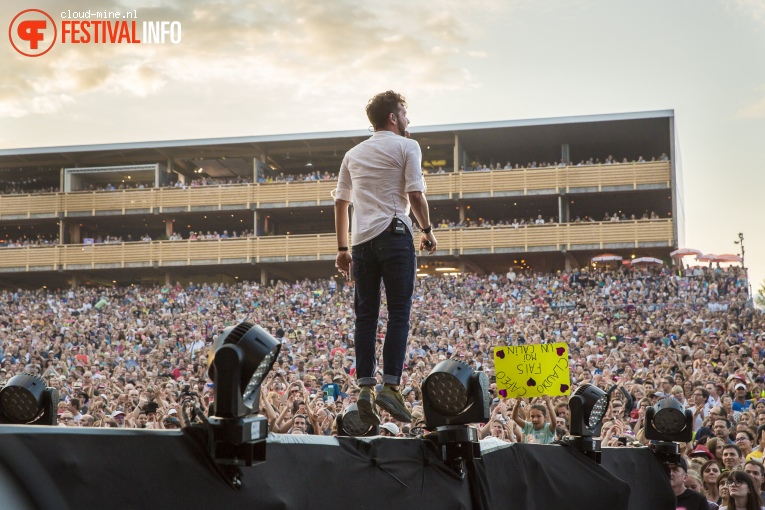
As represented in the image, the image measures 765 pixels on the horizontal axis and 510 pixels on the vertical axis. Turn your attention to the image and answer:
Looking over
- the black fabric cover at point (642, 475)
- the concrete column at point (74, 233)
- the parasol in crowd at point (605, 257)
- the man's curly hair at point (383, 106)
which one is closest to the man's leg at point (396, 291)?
the man's curly hair at point (383, 106)

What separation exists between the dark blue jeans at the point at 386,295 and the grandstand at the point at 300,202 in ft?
103

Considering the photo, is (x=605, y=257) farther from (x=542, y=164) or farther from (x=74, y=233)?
(x=74, y=233)

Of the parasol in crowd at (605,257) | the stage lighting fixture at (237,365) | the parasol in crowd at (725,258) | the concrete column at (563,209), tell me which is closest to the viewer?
the stage lighting fixture at (237,365)

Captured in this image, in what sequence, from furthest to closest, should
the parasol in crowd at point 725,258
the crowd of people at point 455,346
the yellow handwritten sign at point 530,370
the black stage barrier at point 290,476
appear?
the parasol in crowd at point 725,258 < the crowd of people at point 455,346 < the yellow handwritten sign at point 530,370 < the black stage barrier at point 290,476

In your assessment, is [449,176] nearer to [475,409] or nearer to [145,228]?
[145,228]

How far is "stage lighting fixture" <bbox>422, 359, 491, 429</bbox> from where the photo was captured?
3.12m

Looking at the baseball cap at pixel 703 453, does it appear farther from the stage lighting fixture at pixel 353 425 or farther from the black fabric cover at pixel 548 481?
the stage lighting fixture at pixel 353 425

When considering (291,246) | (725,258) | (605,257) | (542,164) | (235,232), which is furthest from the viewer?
(235,232)

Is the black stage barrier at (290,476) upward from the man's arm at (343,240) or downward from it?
downward

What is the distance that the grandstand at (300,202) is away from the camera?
35781 millimetres

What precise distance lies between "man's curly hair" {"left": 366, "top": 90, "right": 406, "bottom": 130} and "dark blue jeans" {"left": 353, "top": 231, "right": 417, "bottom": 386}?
23.4 inches

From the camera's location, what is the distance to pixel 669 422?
4547mm

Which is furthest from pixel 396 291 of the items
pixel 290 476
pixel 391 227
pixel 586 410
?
pixel 290 476

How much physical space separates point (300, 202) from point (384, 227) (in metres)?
34.9
